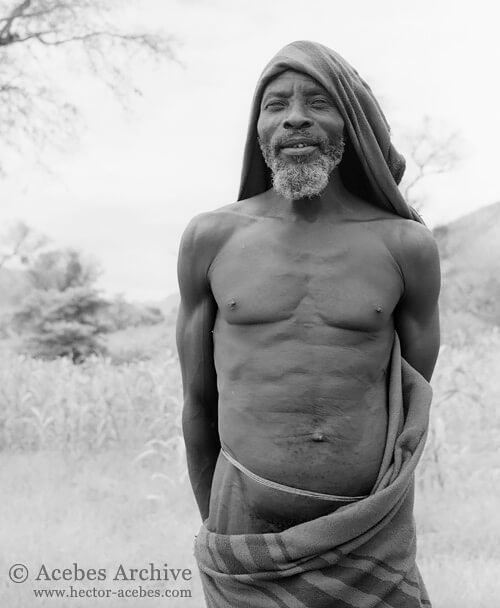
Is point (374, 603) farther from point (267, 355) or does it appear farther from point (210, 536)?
point (267, 355)

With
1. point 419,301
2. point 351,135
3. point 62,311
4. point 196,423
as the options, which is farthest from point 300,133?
point 62,311

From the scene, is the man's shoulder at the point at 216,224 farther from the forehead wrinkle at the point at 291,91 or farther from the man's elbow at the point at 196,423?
the man's elbow at the point at 196,423

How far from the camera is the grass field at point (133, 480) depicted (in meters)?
3.90

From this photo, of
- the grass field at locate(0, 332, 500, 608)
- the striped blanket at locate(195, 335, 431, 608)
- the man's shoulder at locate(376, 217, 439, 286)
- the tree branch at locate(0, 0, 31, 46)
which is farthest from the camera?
the tree branch at locate(0, 0, 31, 46)

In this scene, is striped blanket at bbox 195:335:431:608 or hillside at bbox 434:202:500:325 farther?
hillside at bbox 434:202:500:325

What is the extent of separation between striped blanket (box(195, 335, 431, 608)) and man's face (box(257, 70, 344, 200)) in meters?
0.50

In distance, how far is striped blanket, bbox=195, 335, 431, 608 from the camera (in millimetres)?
1723

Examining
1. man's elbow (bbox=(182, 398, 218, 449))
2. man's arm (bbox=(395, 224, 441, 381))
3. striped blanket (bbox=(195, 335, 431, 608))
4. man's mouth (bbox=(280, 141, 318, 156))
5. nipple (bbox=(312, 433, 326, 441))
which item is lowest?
striped blanket (bbox=(195, 335, 431, 608))

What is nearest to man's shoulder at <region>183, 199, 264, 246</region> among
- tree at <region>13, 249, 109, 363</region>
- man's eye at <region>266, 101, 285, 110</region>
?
man's eye at <region>266, 101, 285, 110</region>

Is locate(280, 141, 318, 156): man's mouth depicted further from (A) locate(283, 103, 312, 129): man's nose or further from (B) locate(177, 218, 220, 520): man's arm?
(B) locate(177, 218, 220, 520): man's arm

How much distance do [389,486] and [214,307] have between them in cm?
60

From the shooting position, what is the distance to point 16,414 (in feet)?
19.2

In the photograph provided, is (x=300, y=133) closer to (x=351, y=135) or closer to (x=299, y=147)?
(x=299, y=147)

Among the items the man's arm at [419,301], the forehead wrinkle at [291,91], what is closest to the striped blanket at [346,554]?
the man's arm at [419,301]
